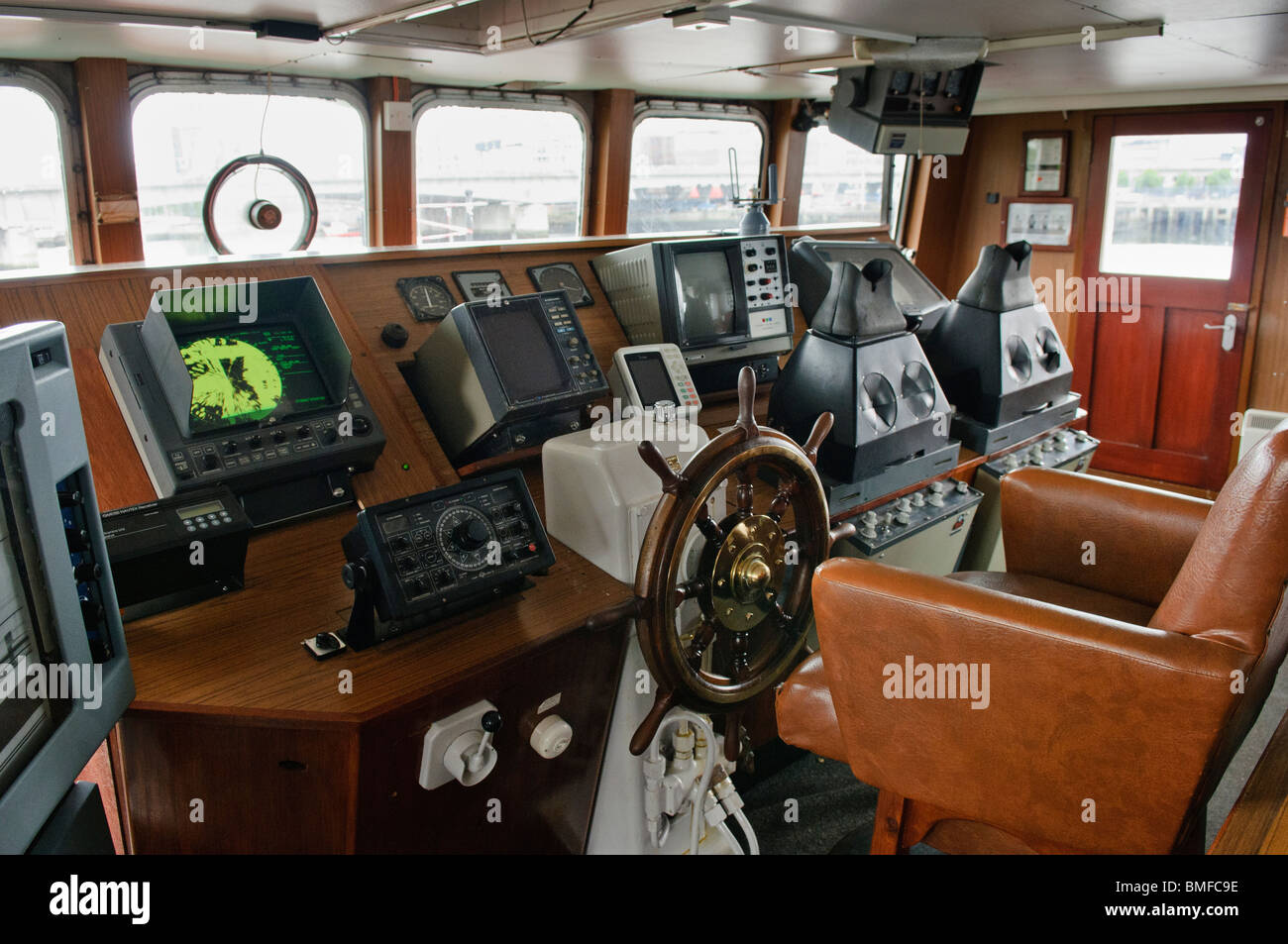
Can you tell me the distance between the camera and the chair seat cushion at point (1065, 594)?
77.9 inches

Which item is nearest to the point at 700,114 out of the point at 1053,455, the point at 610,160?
the point at 610,160

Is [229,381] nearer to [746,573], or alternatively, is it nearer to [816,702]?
[746,573]

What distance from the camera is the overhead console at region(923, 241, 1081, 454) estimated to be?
10.2 ft

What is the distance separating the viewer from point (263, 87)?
13.0 feet

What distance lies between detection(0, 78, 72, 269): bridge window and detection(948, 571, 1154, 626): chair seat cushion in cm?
327

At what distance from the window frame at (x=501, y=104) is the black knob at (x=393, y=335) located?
2018 mm

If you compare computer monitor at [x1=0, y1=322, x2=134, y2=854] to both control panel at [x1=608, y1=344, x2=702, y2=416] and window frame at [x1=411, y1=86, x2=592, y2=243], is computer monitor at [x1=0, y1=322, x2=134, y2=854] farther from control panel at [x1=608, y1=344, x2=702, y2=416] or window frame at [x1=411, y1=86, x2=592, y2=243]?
window frame at [x1=411, y1=86, x2=592, y2=243]

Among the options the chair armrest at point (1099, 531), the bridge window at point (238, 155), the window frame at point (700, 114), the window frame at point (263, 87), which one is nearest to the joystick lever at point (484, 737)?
the chair armrest at point (1099, 531)

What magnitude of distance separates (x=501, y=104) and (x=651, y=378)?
2.71 meters

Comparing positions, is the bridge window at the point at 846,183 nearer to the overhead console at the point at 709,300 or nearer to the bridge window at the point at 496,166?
the bridge window at the point at 496,166

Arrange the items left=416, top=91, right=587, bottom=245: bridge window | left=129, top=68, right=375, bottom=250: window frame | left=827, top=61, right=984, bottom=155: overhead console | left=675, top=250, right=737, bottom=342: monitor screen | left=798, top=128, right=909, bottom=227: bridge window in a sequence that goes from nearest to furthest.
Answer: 1. left=675, top=250, right=737, bottom=342: monitor screen
2. left=827, top=61, right=984, bottom=155: overhead console
3. left=129, top=68, right=375, bottom=250: window frame
4. left=416, top=91, right=587, bottom=245: bridge window
5. left=798, top=128, right=909, bottom=227: bridge window

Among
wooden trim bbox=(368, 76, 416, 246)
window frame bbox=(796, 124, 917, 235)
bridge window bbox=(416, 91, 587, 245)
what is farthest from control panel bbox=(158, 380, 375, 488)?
window frame bbox=(796, 124, 917, 235)

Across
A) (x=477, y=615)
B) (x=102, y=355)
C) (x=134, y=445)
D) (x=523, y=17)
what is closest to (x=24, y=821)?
(x=477, y=615)

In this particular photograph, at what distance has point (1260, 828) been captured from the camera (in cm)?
126
